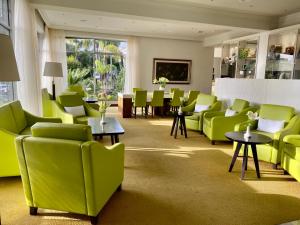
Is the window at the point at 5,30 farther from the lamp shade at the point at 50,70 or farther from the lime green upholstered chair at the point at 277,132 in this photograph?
the lime green upholstered chair at the point at 277,132

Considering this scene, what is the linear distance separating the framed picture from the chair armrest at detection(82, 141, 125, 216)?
8323 millimetres

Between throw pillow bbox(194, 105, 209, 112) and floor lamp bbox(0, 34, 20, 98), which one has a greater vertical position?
floor lamp bbox(0, 34, 20, 98)

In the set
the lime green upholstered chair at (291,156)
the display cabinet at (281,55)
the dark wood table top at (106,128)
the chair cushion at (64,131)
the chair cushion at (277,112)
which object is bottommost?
the lime green upholstered chair at (291,156)

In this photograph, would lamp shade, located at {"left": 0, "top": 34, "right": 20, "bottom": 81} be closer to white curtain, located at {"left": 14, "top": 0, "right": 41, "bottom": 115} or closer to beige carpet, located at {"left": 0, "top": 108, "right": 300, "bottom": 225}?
beige carpet, located at {"left": 0, "top": 108, "right": 300, "bottom": 225}

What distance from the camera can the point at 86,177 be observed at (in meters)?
2.17

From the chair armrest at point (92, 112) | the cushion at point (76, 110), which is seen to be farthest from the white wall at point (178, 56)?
the cushion at point (76, 110)

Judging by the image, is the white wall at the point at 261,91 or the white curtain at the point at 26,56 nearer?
the white curtain at the point at 26,56

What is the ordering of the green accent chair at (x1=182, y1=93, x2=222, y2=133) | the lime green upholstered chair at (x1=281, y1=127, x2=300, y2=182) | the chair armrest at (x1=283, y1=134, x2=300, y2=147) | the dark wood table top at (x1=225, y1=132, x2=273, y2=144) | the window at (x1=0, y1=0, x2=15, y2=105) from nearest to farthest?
the lime green upholstered chair at (x1=281, y1=127, x2=300, y2=182) → the dark wood table top at (x1=225, y1=132, x2=273, y2=144) → the chair armrest at (x1=283, y1=134, x2=300, y2=147) → the window at (x1=0, y1=0, x2=15, y2=105) → the green accent chair at (x1=182, y1=93, x2=222, y2=133)

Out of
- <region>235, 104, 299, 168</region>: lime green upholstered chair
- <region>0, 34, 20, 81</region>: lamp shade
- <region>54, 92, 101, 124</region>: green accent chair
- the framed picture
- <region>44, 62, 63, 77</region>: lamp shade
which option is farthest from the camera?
the framed picture

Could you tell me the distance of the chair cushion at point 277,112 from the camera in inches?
167

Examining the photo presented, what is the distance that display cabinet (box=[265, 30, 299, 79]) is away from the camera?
6.34 metres

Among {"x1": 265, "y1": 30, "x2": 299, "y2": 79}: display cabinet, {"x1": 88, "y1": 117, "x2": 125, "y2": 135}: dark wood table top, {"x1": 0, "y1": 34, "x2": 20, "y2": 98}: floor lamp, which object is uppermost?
{"x1": 265, "y1": 30, "x2": 299, "y2": 79}: display cabinet

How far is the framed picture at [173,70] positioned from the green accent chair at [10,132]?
7.30m

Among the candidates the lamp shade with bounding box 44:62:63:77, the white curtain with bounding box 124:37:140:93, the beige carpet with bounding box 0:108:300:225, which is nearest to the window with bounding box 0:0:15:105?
the lamp shade with bounding box 44:62:63:77
